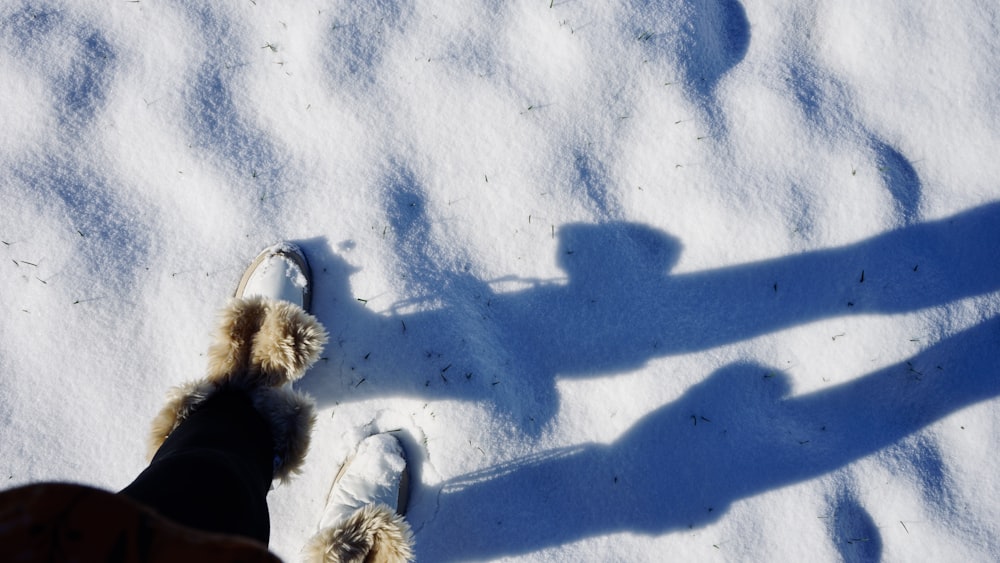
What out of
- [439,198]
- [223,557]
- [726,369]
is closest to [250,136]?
[439,198]

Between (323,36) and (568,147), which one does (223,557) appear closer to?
(568,147)

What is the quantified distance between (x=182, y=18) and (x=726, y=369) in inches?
107

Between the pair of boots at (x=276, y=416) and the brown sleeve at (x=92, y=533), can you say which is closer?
the brown sleeve at (x=92, y=533)

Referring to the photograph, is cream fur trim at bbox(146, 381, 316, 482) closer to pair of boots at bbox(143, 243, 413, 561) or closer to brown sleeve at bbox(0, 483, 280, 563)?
pair of boots at bbox(143, 243, 413, 561)

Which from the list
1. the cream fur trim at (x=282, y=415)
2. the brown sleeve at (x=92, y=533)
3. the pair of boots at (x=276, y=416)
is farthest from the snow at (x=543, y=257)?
the brown sleeve at (x=92, y=533)

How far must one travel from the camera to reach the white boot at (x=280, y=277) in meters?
2.20

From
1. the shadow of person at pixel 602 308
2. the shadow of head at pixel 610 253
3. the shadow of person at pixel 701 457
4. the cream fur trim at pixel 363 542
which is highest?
the shadow of head at pixel 610 253

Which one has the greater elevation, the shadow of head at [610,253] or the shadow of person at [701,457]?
the shadow of head at [610,253]

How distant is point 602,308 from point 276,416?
1.30m

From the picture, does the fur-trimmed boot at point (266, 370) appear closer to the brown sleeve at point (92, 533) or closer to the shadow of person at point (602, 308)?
the shadow of person at point (602, 308)

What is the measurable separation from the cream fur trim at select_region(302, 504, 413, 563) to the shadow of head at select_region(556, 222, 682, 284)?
116 centimetres

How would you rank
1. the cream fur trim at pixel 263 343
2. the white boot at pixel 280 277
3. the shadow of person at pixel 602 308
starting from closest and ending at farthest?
the cream fur trim at pixel 263 343 → the white boot at pixel 280 277 → the shadow of person at pixel 602 308

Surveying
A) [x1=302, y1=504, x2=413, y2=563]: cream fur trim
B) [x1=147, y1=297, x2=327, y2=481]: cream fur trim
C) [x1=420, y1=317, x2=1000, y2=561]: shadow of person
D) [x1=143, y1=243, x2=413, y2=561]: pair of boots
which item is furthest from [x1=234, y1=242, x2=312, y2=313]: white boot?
[x1=420, y1=317, x2=1000, y2=561]: shadow of person

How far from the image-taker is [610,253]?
2.36m
